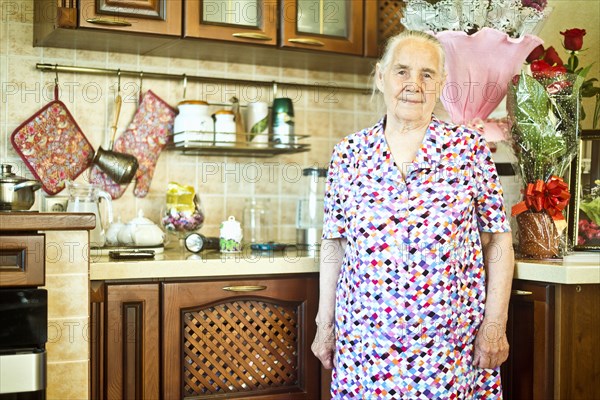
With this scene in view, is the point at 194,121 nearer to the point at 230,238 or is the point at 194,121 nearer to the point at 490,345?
the point at 230,238

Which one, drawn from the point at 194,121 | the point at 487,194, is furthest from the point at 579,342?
the point at 194,121

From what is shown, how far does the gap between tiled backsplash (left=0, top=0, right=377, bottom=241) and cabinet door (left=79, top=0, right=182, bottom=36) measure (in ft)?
1.07

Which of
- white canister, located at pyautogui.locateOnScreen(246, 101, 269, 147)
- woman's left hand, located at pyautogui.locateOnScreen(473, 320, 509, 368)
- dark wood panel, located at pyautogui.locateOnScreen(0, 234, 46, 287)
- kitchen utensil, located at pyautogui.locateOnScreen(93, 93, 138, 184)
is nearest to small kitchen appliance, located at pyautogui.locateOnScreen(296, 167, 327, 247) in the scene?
Result: white canister, located at pyautogui.locateOnScreen(246, 101, 269, 147)

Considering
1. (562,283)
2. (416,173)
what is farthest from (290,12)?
(562,283)

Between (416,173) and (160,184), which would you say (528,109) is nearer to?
(416,173)

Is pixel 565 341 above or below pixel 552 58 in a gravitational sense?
below

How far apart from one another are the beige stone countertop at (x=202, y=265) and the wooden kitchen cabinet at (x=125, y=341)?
0.04 m

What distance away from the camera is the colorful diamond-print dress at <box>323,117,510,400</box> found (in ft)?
5.93

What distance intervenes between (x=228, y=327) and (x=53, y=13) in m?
1.06

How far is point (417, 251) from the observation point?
1.81 m

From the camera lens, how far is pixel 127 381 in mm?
2025

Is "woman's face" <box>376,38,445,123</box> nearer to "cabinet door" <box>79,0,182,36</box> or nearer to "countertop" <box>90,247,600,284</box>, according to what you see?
"countertop" <box>90,247,600,284</box>

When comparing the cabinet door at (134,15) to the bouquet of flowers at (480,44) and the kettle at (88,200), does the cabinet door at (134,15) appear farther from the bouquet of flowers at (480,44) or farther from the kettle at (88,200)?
the bouquet of flowers at (480,44)

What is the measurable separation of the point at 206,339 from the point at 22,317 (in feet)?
1.97
